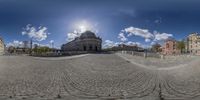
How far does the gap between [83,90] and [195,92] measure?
2174 mm

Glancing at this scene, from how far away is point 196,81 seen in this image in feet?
16.3

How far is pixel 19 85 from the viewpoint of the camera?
432 centimetres

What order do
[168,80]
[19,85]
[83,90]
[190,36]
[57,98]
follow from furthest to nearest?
[190,36]
[168,80]
[19,85]
[83,90]
[57,98]

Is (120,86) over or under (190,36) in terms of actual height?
under

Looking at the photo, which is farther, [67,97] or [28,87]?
[28,87]

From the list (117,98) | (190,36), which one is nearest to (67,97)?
(117,98)

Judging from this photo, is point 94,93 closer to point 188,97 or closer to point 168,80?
point 188,97

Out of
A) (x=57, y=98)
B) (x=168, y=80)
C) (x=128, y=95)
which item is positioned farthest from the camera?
(x=168, y=80)

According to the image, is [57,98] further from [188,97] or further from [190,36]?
[190,36]

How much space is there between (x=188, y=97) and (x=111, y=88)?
4.75ft

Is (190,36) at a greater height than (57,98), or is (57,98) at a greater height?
(190,36)

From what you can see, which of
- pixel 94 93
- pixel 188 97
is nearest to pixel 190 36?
pixel 188 97

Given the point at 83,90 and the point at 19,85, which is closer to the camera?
the point at 83,90

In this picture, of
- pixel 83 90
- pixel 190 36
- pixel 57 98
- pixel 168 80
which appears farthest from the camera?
pixel 190 36
